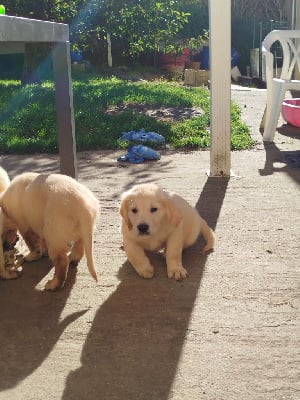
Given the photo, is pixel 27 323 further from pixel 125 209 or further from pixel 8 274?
pixel 125 209

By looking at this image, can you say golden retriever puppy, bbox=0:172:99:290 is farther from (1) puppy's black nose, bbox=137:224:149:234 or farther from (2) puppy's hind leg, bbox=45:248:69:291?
(1) puppy's black nose, bbox=137:224:149:234

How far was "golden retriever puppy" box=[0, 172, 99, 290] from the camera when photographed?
2.74 metres

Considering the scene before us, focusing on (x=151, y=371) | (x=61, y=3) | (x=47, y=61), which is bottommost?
(x=151, y=371)

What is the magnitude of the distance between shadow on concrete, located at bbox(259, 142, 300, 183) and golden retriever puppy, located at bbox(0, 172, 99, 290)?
2.40 metres

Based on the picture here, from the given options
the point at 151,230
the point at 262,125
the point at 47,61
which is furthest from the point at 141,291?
the point at 47,61

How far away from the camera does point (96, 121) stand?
23.7 feet

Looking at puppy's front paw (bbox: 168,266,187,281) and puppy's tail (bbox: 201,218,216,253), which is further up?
puppy's tail (bbox: 201,218,216,253)

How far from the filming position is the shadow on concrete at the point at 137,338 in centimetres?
201

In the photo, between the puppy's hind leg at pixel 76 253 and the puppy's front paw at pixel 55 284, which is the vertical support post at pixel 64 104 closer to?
the puppy's hind leg at pixel 76 253

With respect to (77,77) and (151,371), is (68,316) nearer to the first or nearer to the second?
(151,371)

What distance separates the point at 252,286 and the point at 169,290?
404 mm

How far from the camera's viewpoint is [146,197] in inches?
116

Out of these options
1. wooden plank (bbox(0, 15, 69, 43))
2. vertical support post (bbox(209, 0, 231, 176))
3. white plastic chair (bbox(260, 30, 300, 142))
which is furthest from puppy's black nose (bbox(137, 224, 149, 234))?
white plastic chair (bbox(260, 30, 300, 142))

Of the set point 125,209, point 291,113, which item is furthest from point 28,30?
point 291,113
